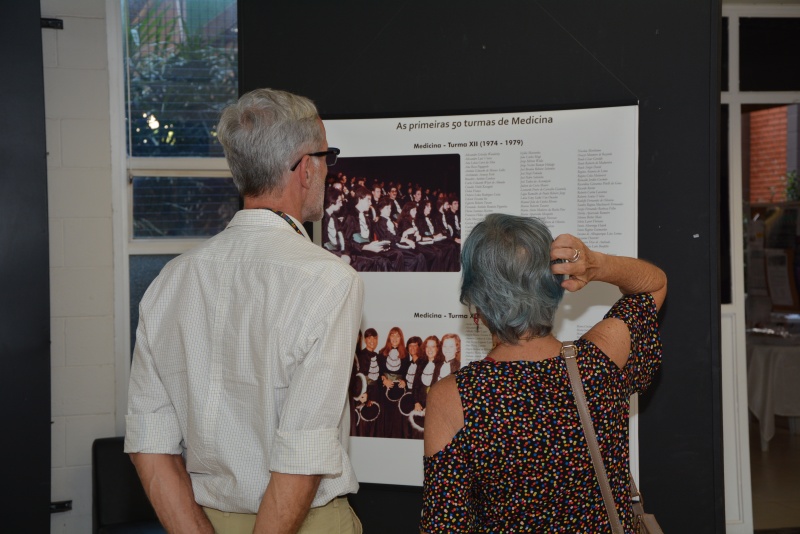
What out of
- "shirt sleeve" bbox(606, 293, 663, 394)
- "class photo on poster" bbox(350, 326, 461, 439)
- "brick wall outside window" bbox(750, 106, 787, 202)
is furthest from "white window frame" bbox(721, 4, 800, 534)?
"brick wall outside window" bbox(750, 106, 787, 202)

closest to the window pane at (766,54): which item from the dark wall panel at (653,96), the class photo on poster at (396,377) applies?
the dark wall panel at (653,96)

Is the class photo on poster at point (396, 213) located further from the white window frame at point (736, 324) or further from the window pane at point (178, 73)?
the white window frame at point (736, 324)

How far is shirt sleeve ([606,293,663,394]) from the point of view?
1.65m

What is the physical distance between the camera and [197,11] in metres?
3.75

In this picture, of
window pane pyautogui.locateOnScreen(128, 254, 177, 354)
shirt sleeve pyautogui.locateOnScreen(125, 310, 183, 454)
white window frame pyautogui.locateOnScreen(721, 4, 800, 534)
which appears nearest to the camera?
shirt sleeve pyautogui.locateOnScreen(125, 310, 183, 454)

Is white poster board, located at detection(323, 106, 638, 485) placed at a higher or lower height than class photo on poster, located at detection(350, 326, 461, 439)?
higher

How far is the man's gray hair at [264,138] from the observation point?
5.24ft

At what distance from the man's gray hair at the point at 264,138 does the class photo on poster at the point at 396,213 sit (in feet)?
3.23

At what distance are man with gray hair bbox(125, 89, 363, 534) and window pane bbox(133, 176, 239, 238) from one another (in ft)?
7.03

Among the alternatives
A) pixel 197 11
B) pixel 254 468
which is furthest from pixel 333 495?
A: pixel 197 11

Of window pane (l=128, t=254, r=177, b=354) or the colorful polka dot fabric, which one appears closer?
the colorful polka dot fabric

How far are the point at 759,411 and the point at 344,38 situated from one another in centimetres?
477

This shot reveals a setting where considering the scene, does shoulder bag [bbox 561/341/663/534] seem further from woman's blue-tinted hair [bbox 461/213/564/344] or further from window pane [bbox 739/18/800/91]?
window pane [bbox 739/18/800/91]

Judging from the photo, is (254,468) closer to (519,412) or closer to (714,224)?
(519,412)
